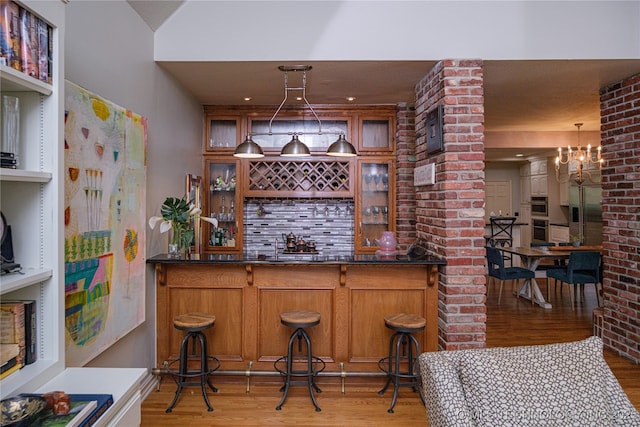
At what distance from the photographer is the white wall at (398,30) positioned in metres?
3.27

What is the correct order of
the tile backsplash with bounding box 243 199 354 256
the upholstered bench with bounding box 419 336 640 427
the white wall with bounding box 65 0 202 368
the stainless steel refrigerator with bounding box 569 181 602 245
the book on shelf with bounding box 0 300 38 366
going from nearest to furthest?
the book on shelf with bounding box 0 300 38 366 → the upholstered bench with bounding box 419 336 640 427 → the white wall with bounding box 65 0 202 368 → the tile backsplash with bounding box 243 199 354 256 → the stainless steel refrigerator with bounding box 569 181 602 245

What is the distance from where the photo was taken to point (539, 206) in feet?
30.1

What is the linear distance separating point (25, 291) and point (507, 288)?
746 cm

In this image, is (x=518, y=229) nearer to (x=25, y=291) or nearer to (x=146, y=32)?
(x=146, y=32)

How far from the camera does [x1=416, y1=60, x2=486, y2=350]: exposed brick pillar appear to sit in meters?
3.22

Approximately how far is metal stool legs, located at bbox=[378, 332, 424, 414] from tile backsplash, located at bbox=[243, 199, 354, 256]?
2.02 meters

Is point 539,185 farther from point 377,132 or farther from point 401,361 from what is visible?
point 401,361

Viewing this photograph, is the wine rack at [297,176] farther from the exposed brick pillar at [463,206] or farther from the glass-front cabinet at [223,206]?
the exposed brick pillar at [463,206]

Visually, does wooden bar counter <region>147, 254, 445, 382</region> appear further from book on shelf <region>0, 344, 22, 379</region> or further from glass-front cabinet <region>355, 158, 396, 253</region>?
book on shelf <region>0, 344, 22, 379</region>

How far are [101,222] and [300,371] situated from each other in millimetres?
1906

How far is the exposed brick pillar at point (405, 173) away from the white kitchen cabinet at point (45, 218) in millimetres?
3804

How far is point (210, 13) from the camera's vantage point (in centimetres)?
334

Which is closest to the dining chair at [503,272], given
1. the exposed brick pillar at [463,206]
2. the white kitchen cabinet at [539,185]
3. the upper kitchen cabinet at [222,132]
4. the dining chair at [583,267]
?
the dining chair at [583,267]

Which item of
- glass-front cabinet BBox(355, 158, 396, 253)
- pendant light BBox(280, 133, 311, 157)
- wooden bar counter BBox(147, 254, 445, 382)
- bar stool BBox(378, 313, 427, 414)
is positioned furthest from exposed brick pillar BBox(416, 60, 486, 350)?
glass-front cabinet BBox(355, 158, 396, 253)
